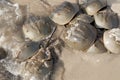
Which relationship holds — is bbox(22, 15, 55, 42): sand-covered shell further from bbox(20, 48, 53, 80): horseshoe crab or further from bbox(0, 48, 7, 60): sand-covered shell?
bbox(0, 48, 7, 60): sand-covered shell

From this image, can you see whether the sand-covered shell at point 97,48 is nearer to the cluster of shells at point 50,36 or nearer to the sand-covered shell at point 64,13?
the cluster of shells at point 50,36

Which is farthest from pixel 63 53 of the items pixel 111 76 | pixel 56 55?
pixel 111 76

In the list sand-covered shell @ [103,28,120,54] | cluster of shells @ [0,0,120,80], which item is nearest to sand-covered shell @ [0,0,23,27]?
cluster of shells @ [0,0,120,80]

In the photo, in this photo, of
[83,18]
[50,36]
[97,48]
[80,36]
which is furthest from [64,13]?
[97,48]

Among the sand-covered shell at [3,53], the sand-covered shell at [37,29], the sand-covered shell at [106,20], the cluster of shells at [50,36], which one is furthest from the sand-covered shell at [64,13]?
the sand-covered shell at [3,53]

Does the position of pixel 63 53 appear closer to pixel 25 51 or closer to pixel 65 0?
pixel 25 51
